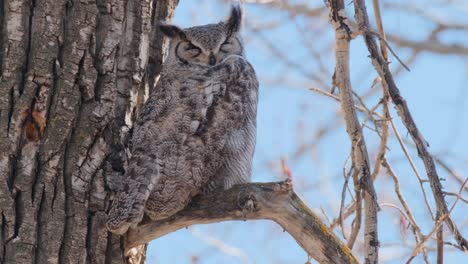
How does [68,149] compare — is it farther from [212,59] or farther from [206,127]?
[212,59]

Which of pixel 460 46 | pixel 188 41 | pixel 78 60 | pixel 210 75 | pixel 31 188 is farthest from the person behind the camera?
pixel 460 46

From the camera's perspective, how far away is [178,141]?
2562mm

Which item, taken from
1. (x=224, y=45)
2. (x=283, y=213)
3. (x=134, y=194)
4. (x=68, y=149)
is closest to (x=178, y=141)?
(x=134, y=194)

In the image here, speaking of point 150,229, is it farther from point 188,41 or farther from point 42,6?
point 188,41

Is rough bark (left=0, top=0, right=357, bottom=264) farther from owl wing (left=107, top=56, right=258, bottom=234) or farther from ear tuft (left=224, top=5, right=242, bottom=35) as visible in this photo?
ear tuft (left=224, top=5, right=242, bottom=35)

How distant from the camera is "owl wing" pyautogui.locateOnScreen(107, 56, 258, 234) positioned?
7.93 feet

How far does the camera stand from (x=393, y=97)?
2.35 meters

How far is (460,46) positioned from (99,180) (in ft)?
14.5

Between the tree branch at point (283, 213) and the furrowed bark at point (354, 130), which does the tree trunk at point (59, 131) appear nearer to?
the tree branch at point (283, 213)

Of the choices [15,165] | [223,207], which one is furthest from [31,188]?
[223,207]

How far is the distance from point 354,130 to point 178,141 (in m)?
0.59

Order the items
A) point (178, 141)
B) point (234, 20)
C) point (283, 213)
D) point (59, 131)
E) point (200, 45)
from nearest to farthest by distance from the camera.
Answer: point (283, 213)
point (59, 131)
point (178, 141)
point (200, 45)
point (234, 20)

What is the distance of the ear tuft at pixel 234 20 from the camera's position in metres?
3.32

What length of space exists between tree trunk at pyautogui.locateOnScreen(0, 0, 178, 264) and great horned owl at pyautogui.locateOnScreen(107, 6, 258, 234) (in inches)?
3.6
